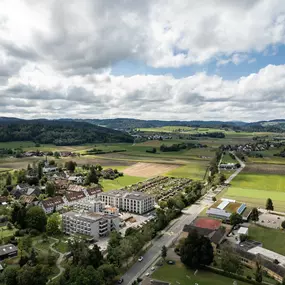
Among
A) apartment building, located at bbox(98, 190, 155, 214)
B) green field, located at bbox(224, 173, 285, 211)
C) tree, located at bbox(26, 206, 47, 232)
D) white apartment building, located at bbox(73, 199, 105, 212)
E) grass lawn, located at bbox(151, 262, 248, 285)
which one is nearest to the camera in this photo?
grass lawn, located at bbox(151, 262, 248, 285)

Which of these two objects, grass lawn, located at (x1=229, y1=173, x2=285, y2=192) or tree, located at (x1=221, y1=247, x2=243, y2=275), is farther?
grass lawn, located at (x1=229, y1=173, x2=285, y2=192)

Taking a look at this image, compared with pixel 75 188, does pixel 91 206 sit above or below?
above

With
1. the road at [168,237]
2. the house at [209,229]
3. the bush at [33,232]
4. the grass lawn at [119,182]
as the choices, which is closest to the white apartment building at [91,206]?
the bush at [33,232]

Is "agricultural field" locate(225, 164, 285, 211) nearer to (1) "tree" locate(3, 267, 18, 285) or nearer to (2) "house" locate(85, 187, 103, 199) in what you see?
(2) "house" locate(85, 187, 103, 199)

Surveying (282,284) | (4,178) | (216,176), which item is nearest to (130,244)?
(282,284)

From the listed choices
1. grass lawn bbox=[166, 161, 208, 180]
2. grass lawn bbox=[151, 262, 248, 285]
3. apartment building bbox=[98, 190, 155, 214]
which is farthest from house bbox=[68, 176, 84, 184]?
grass lawn bbox=[151, 262, 248, 285]

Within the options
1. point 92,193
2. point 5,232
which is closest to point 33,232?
point 5,232

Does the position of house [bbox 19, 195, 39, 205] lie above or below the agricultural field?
above

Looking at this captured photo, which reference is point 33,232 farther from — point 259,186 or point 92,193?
point 259,186
